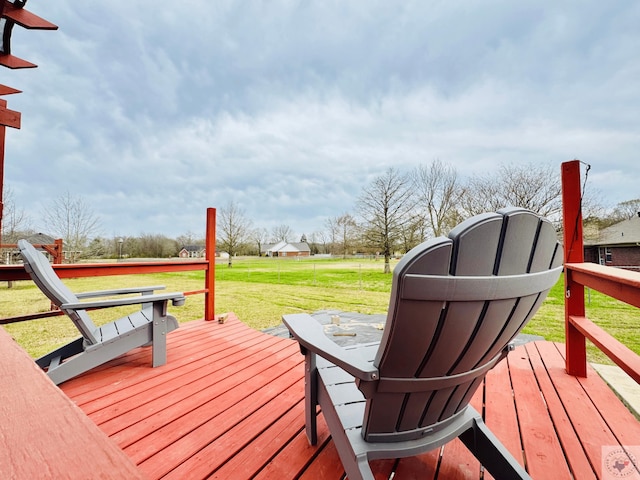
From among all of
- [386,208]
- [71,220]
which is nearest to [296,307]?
[386,208]

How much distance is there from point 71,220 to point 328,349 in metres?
13.6

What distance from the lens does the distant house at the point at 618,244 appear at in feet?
36.7

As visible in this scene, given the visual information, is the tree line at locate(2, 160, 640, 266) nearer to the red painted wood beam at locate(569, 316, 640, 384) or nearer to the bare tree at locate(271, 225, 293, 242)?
the red painted wood beam at locate(569, 316, 640, 384)

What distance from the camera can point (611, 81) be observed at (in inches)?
341

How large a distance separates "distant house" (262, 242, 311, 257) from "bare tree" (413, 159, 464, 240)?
15790 mm

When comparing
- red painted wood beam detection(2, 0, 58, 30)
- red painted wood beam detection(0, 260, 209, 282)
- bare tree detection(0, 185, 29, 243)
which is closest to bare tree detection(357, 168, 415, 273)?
red painted wood beam detection(0, 260, 209, 282)

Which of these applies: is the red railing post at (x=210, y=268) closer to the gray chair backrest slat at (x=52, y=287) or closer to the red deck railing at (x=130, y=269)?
the red deck railing at (x=130, y=269)

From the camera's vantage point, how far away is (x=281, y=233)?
87.4 feet

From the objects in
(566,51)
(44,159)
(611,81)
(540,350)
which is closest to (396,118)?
(566,51)

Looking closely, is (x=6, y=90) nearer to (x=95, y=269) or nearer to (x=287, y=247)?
(x=95, y=269)

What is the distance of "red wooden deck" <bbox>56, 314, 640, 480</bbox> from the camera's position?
1136mm

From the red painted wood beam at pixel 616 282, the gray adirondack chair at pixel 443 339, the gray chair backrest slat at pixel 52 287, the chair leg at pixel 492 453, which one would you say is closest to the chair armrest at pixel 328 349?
the gray adirondack chair at pixel 443 339

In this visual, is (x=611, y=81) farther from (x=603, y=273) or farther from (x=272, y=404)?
(x=272, y=404)

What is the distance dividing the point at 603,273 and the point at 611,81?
11798 mm
